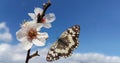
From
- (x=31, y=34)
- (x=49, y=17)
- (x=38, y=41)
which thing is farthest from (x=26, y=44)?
(x=49, y=17)

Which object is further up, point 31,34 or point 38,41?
point 31,34

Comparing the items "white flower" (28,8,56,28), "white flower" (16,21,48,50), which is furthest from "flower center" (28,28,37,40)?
"white flower" (28,8,56,28)

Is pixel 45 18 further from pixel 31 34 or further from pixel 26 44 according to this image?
pixel 26 44

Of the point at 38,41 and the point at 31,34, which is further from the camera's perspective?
the point at 31,34

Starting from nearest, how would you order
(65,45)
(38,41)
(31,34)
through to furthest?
(65,45)
(38,41)
(31,34)

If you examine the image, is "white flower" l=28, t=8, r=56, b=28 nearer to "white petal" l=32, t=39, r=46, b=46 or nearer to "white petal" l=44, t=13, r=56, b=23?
"white petal" l=44, t=13, r=56, b=23

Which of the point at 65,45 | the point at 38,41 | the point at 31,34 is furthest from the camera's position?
the point at 31,34
